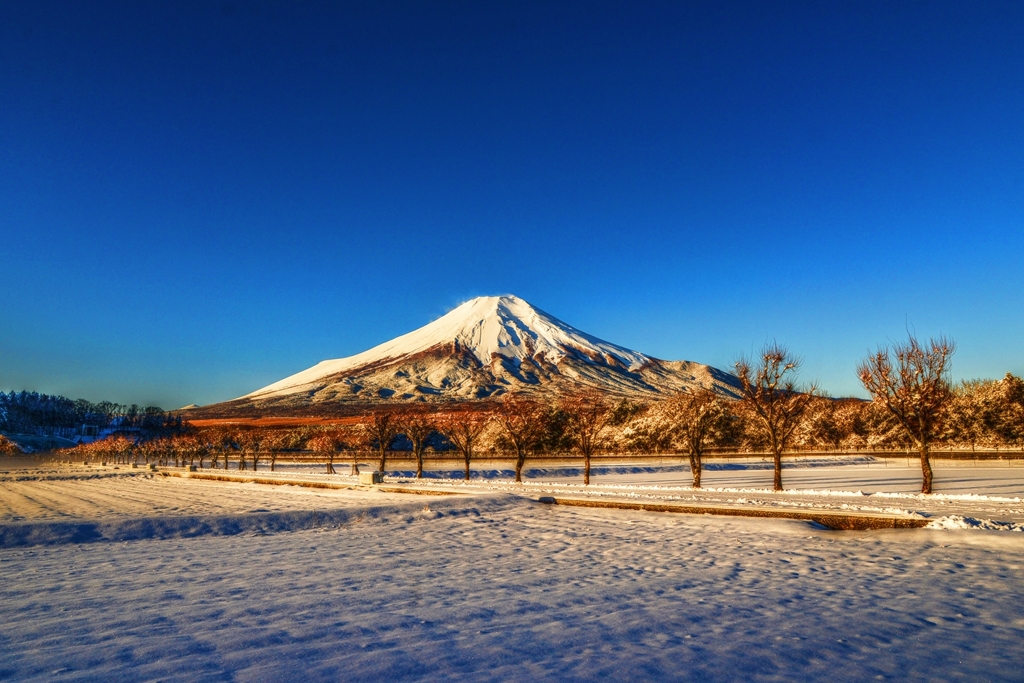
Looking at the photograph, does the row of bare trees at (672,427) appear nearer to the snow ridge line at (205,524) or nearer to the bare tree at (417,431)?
the bare tree at (417,431)

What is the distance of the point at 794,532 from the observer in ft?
45.5

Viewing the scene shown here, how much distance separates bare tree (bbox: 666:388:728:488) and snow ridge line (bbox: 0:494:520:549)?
51.7 ft

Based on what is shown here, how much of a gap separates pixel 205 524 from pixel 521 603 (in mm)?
11981

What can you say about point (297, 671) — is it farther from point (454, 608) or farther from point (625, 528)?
point (625, 528)

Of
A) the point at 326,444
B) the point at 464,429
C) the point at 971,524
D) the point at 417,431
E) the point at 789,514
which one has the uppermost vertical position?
the point at 464,429

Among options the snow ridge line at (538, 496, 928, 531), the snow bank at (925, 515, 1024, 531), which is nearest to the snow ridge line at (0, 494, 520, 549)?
the snow ridge line at (538, 496, 928, 531)

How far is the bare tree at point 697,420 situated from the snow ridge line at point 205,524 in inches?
620

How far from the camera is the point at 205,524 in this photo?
645 inches

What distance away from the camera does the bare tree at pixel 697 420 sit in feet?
108

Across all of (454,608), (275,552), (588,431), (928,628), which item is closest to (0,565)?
Answer: (275,552)

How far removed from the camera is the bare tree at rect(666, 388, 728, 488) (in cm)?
3288

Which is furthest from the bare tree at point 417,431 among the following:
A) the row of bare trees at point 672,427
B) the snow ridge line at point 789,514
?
the snow ridge line at point 789,514

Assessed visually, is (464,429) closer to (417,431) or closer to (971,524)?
(417,431)

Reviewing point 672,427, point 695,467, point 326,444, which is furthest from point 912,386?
point 326,444
